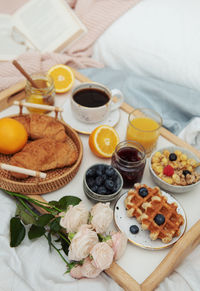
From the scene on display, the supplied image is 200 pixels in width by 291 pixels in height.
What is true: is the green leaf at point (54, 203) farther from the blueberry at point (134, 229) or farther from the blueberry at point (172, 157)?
the blueberry at point (172, 157)

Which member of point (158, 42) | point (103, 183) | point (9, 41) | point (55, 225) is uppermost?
point (158, 42)

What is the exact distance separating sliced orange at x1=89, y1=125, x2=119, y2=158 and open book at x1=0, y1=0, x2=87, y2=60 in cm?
80

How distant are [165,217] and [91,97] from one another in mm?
573

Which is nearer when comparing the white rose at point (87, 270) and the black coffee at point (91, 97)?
the white rose at point (87, 270)

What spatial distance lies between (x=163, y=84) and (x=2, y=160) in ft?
2.73

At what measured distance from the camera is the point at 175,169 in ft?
3.59

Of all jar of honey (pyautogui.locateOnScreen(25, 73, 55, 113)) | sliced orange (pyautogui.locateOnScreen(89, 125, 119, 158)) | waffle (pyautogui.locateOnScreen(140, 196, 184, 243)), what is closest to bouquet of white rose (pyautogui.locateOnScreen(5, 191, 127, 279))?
waffle (pyautogui.locateOnScreen(140, 196, 184, 243))

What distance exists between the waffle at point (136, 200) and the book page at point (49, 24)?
42.3 inches

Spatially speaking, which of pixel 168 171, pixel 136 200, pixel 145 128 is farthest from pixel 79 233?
pixel 145 128

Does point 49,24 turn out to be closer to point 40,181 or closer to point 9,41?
point 9,41

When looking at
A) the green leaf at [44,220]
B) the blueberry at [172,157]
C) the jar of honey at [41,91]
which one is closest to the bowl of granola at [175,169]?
the blueberry at [172,157]

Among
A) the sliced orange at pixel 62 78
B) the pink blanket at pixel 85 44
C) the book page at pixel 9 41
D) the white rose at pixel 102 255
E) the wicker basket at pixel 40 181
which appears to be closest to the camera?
the white rose at pixel 102 255

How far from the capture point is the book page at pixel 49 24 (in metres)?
1.75

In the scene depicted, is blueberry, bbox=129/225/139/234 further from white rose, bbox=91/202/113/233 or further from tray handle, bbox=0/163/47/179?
tray handle, bbox=0/163/47/179
